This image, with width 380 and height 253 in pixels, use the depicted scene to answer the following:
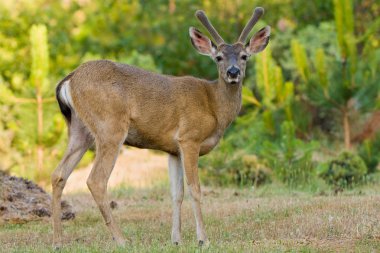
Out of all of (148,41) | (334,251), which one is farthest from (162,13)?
(334,251)

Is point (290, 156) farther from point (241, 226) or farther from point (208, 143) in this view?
point (208, 143)

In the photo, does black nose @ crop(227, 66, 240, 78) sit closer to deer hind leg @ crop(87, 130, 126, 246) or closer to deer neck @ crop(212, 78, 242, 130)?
deer neck @ crop(212, 78, 242, 130)

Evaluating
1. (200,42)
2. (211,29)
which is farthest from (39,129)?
(211,29)

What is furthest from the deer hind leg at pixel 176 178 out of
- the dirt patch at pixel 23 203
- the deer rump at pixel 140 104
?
the dirt patch at pixel 23 203

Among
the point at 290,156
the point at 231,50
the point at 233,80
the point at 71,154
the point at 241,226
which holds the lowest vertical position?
the point at 241,226

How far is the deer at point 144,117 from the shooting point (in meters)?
9.05

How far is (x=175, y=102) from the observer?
31.4 feet

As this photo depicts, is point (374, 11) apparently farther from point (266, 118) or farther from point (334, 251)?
point (334, 251)

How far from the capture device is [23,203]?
11.3m

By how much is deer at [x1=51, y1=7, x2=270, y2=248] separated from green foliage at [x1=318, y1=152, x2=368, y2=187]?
5034 mm

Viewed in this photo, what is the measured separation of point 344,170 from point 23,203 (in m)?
5.89

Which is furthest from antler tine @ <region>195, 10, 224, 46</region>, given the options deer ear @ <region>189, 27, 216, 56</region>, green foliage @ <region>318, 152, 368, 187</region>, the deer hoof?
green foliage @ <region>318, 152, 368, 187</region>

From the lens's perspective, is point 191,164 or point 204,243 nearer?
point 204,243

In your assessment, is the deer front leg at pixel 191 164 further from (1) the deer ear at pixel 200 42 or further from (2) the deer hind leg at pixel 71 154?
(1) the deer ear at pixel 200 42
